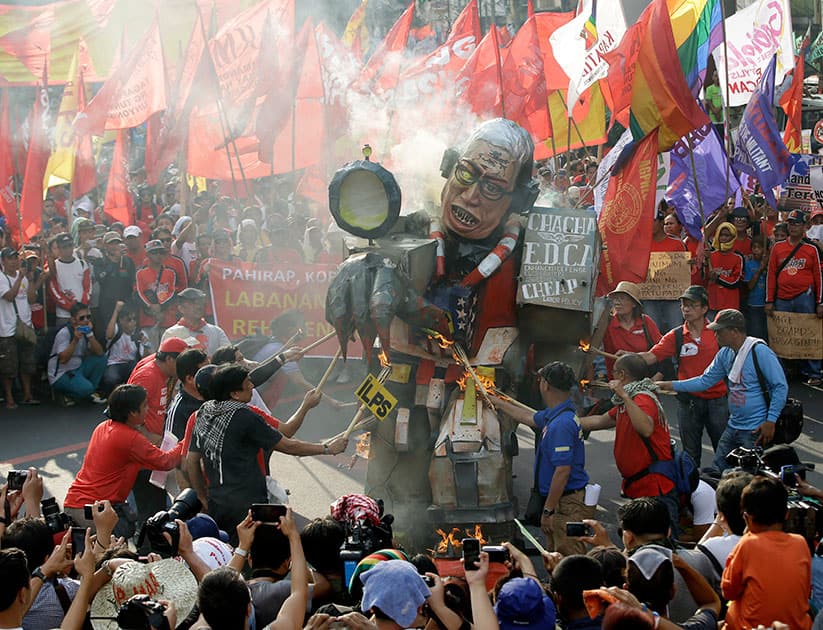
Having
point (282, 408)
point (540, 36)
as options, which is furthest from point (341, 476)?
point (540, 36)

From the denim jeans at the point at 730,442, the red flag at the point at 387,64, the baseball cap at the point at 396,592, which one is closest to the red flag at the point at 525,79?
the red flag at the point at 387,64

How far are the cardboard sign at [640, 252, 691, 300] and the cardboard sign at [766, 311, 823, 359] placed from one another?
1.34 metres

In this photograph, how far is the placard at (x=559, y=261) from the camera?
6.91 meters

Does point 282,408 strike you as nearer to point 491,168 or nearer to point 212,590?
point 491,168

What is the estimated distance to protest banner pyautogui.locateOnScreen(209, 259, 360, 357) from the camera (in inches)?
436

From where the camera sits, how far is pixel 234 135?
13.0m

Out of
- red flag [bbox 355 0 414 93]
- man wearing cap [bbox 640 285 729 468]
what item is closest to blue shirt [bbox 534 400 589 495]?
man wearing cap [bbox 640 285 729 468]

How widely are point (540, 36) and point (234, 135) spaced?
4.87 m

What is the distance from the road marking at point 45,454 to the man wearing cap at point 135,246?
3.09 metres

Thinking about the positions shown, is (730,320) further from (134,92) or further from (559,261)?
(134,92)

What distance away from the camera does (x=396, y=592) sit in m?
3.39

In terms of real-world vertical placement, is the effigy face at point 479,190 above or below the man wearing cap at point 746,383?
above

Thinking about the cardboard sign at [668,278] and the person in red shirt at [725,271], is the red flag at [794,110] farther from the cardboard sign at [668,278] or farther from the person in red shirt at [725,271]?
the cardboard sign at [668,278]

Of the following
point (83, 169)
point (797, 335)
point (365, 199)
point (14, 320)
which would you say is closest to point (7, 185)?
point (83, 169)
